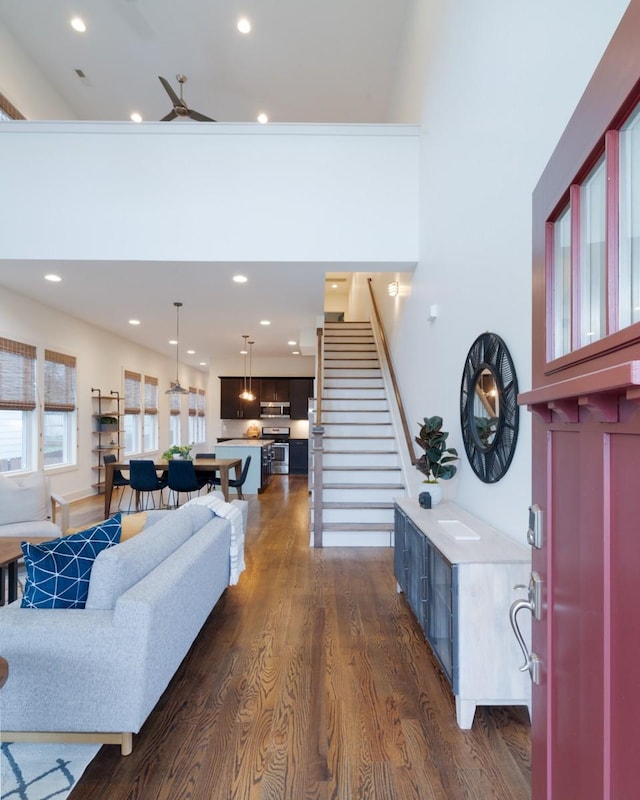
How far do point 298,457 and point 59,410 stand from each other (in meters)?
5.96

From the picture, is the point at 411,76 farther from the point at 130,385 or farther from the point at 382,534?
the point at 130,385

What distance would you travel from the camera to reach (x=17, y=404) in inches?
237

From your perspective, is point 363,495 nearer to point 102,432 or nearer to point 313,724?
point 313,724

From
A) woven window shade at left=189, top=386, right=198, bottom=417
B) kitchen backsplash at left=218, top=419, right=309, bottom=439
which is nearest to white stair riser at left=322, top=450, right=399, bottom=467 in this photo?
kitchen backsplash at left=218, top=419, right=309, bottom=439

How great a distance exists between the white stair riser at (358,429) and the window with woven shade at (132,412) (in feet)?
16.5

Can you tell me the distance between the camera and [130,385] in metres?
9.62

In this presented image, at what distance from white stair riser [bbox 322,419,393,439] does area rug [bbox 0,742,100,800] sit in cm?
463

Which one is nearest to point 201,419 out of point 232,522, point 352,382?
point 352,382

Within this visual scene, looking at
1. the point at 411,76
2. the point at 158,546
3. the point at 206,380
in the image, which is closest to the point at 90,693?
the point at 158,546

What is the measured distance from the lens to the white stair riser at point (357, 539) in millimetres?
4926

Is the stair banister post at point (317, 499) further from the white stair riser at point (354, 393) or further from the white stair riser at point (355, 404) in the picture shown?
the white stair riser at point (354, 393)

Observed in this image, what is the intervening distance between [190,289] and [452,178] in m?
3.68

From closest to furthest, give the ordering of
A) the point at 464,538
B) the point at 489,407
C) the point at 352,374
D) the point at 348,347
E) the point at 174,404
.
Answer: the point at 464,538
the point at 489,407
the point at 352,374
the point at 348,347
the point at 174,404

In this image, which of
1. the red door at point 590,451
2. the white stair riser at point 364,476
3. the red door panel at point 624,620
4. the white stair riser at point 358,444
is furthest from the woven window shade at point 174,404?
the red door panel at point 624,620
